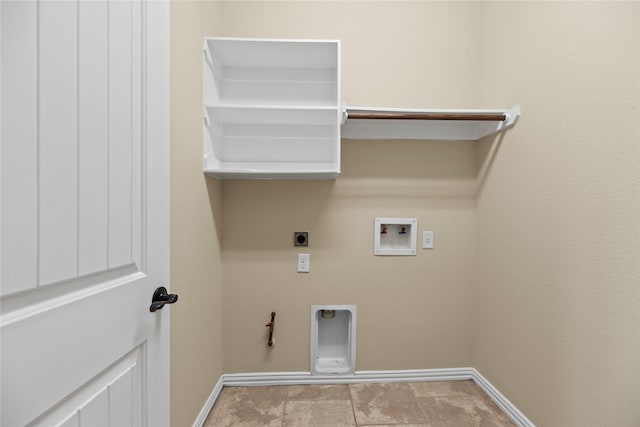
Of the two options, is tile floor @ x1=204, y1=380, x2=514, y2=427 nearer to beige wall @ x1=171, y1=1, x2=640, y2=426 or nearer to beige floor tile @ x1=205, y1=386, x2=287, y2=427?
beige floor tile @ x1=205, y1=386, x2=287, y2=427

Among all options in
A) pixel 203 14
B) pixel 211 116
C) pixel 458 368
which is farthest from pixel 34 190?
pixel 458 368

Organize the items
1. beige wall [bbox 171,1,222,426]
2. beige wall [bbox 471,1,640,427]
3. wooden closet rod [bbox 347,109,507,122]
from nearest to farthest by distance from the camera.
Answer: beige wall [bbox 471,1,640,427] < beige wall [bbox 171,1,222,426] < wooden closet rod [bbox 347,109,507,122]

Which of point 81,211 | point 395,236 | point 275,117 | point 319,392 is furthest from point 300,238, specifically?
point 81,211

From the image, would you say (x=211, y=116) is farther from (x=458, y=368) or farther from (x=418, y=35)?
(x=458, y=368)

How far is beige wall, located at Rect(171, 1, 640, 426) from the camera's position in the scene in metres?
1.05

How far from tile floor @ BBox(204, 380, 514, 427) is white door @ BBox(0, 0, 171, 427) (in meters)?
0.84

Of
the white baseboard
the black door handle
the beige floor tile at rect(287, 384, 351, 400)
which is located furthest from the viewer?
the white baseboard

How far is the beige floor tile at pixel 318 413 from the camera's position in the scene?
147 centimetres

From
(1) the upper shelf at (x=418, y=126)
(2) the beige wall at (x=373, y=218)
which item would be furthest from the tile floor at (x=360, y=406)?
(1) the upper shelf at (x=418, y=126)

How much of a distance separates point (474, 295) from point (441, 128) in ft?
3.73

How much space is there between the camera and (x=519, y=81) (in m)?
1.48

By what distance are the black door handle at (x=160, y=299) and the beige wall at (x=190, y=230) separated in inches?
11.9

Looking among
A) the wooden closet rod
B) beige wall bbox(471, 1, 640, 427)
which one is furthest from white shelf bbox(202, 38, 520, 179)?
beige wall bbox(471, 1, 640, 427)

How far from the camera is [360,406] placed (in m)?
1.59
